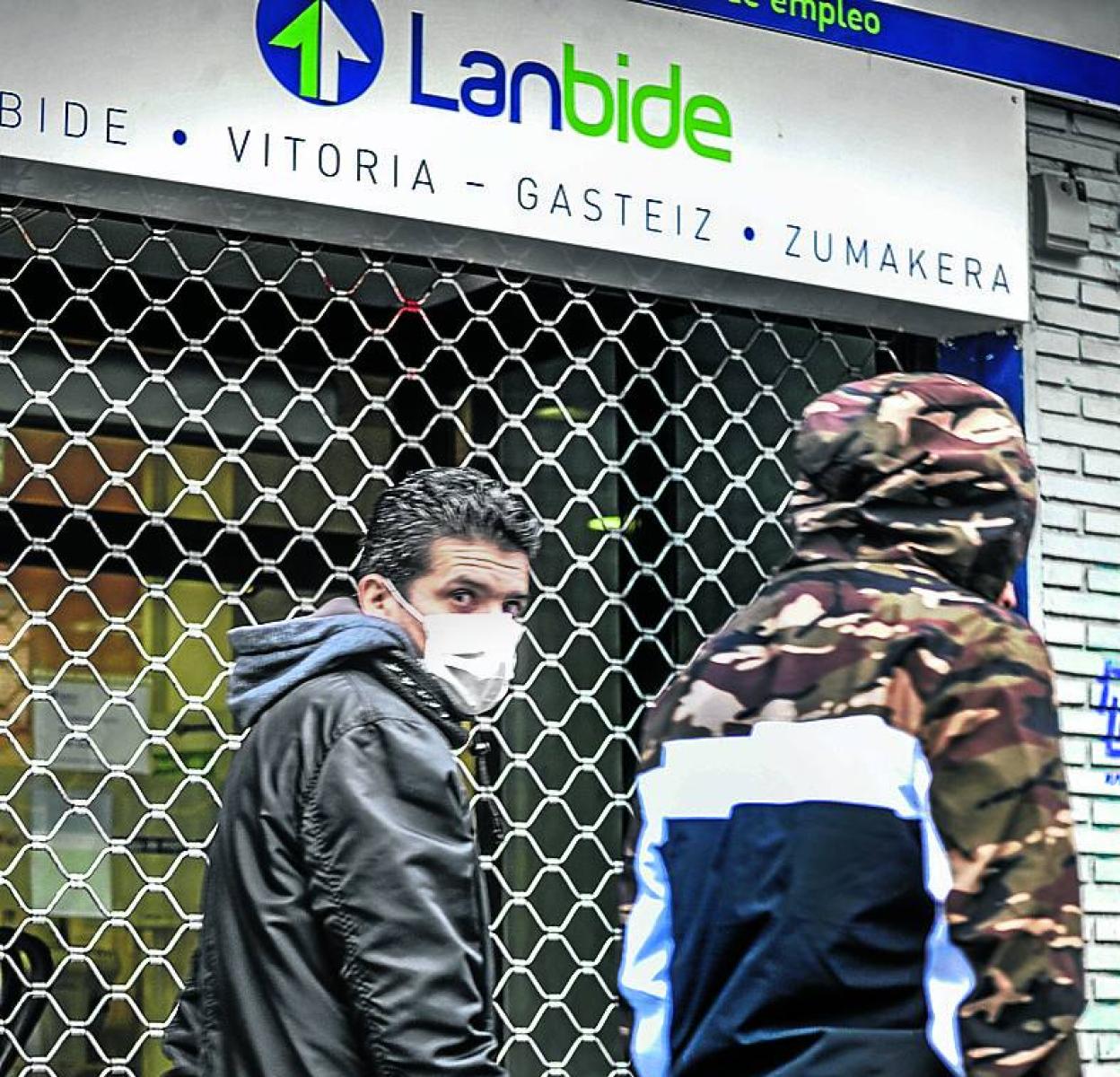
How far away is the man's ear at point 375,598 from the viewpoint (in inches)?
149

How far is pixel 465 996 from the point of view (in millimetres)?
3273

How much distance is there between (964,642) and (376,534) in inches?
53.0

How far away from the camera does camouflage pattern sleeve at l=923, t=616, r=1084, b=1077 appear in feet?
8.74

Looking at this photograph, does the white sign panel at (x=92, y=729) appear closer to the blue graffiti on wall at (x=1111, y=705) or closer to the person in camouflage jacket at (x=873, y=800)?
the blue graffiti on wall at (x=1111, y=705)

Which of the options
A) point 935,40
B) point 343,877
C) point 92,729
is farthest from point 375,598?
point 935,40

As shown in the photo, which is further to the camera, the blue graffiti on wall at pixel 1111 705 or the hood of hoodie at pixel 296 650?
the blue graffiti on wall at pixel 1111 705

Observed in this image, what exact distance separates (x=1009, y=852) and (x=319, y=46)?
303 cm

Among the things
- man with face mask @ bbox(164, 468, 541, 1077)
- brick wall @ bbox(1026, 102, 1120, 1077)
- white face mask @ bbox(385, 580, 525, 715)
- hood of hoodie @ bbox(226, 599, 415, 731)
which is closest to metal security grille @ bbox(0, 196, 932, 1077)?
brick wall @ bbox(1026, 102, 1120, 1077)

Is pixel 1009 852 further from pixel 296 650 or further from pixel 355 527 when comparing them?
pixel 355 527

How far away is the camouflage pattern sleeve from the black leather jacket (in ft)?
2.77

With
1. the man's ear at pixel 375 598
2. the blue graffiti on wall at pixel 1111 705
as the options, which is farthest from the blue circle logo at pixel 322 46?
the blue graffiti on wall at pixel 1111 705

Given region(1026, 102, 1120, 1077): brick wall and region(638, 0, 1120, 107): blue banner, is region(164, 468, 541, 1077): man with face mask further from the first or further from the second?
region(1026, 102, 1120, 1077): brick wall

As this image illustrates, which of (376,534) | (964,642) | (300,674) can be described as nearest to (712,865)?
(964,642)

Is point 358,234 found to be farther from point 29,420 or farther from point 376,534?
point 376,534
